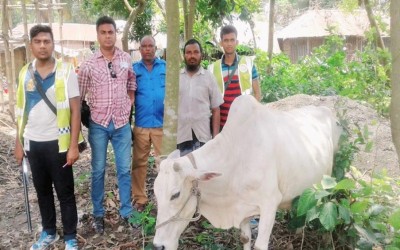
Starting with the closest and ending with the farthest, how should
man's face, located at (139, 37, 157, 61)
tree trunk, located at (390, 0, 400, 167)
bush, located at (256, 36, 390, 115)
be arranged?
tree trunk, located at (390, 0, 400, 167) → man's face, located at (139, 37, 157, 61) → bush, located at (256, 36, 390, 115)

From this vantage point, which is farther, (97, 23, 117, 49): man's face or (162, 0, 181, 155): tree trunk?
(97, 23, 117, 49): man's face

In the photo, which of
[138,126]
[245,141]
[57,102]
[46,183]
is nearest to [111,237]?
[46,183]

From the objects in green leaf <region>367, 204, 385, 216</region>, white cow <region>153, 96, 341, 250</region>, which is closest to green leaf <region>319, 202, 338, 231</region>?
green leaf <region>367, 204, 385, 216</region>

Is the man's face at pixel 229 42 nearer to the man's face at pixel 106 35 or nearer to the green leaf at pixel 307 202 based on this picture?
the man's face at pixel 106 35

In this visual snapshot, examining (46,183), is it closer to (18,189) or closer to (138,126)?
(138,126)

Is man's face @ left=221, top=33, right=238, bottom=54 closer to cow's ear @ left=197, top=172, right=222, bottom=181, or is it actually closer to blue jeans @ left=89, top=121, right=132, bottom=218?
blue jeans @ left=89, top=121, right=132, bottom=218

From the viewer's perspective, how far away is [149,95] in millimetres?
4434

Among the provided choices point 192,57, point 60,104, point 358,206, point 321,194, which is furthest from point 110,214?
point 358,206

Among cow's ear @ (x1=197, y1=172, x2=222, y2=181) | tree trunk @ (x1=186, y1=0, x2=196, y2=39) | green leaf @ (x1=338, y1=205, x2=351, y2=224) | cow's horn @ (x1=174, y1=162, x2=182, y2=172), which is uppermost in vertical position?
tree trunk @ (x1=186, y1=0, x2=196, y2=39)

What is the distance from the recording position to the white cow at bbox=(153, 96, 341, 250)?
3.11 meters

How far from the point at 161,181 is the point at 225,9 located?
4.98 meters

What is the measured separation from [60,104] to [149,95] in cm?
96

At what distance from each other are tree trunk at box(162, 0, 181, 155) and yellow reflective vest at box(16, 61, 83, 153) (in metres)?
0.87

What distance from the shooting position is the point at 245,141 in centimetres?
351
